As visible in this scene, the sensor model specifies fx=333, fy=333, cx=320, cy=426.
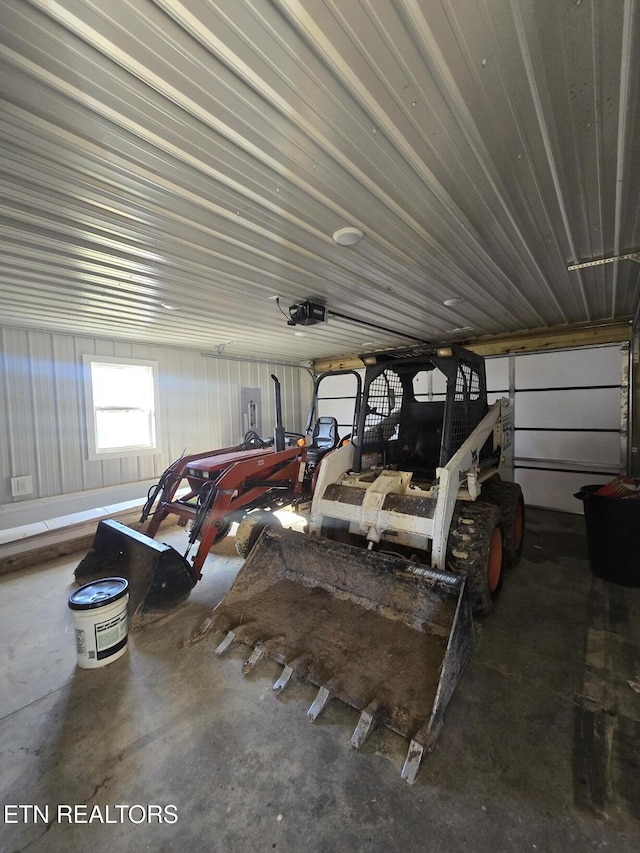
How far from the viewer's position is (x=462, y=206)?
2.01 m

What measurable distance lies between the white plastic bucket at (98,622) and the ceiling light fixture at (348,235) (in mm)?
2766

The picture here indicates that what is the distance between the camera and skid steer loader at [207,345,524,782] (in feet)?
5.90

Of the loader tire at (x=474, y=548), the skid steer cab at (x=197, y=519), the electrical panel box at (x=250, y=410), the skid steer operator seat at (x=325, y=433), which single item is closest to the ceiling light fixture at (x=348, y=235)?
the skid steer cab at (x=197, y=519)

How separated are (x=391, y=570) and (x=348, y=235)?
224 cm

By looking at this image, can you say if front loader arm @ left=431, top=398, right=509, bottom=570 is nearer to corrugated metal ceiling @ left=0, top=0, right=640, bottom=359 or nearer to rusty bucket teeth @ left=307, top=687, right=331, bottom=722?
rusty bucket teeth @ left=307, top=687, right=331, bottom=722

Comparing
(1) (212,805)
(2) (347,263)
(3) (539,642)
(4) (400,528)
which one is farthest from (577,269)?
(1) (212,805)

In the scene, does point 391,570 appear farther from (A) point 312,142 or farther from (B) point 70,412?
(B) point 70,412

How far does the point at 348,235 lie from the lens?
2.25 meters

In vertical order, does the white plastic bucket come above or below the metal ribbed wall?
below

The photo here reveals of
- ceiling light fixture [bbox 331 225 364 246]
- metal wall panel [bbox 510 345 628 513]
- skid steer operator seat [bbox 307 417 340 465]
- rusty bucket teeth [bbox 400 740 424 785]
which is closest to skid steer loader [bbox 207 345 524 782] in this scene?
rusty bucket teeth [bbox 400 740 424 785]

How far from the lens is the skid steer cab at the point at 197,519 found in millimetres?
2613

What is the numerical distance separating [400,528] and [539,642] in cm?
121

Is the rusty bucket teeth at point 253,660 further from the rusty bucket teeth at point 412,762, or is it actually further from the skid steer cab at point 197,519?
the rusty bucket teeth at point 412,762

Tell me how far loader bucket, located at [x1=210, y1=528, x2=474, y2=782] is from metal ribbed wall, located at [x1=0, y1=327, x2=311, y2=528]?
3473mm
